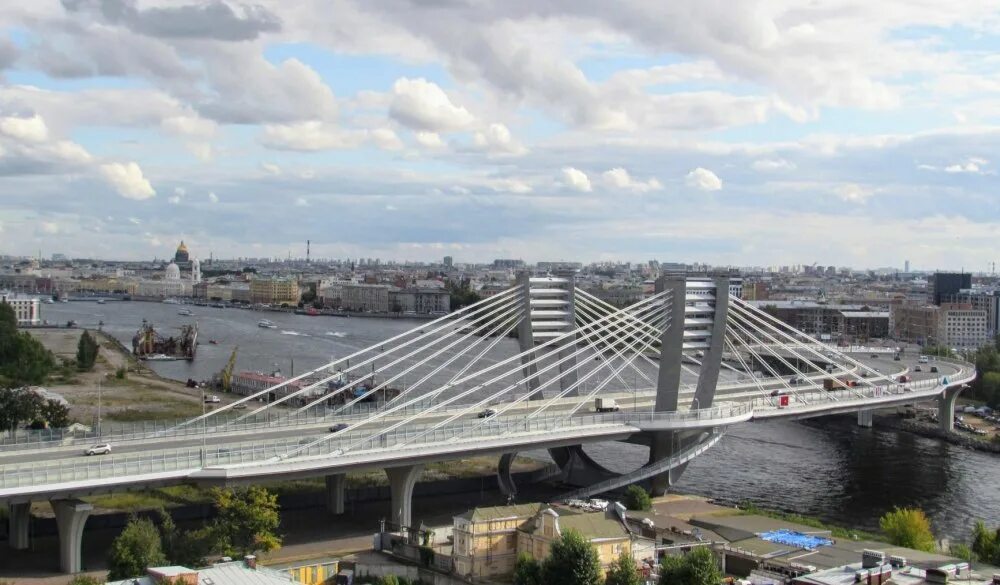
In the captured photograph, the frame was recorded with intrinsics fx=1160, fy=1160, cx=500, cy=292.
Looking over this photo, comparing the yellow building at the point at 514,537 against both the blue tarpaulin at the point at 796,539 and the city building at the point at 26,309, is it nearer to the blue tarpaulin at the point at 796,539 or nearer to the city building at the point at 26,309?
the blue tarpaulin at the point at 796,539

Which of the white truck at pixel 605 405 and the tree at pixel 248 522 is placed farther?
the white truck at pixel 605 405

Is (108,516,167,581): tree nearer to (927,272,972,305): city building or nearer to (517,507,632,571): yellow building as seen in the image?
(517,507,632,571): yellow building

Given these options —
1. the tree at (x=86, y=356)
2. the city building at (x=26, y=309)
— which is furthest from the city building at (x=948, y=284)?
the city building at (x=26, y=309)

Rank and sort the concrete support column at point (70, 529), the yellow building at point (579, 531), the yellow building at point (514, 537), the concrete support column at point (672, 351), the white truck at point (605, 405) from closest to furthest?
the yellow building at point (579, 531), the yellow building at point (514, 537), the concrete support column at point (70, 529), the concrete support column at point (672, 351), the white truck at point (605, 405)

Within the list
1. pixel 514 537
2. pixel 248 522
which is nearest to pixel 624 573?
pixel 514 537

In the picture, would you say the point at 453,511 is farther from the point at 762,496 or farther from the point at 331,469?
the point at 762,496

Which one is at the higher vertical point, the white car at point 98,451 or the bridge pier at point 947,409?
the white car at point 98,451

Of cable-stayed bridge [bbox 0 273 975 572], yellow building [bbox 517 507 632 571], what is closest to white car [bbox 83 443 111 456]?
cable-stayed bridge [bbox 0 273 975 572]

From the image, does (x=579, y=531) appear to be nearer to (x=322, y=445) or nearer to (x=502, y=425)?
(x=322, y=445)
